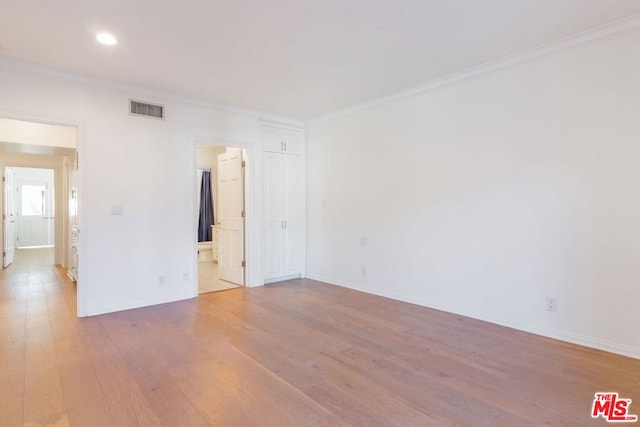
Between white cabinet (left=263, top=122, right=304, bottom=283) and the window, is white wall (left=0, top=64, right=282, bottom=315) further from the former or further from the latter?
the window

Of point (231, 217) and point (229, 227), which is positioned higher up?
point (231, 217)

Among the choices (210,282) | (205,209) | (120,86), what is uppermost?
(120,86)

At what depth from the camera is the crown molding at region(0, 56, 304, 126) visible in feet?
10.8

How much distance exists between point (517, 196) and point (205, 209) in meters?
6.63

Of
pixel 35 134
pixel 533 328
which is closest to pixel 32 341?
pixel 35 134

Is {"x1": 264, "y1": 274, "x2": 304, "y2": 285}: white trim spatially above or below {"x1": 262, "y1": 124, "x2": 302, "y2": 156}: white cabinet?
below

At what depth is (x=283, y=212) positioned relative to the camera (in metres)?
5.48

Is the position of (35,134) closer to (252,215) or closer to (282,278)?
(252,215)

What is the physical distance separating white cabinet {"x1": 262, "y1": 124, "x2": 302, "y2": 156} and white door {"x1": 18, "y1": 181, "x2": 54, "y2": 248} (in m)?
10.2

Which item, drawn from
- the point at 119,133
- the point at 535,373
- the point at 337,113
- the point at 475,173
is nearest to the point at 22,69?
the point at 119,133

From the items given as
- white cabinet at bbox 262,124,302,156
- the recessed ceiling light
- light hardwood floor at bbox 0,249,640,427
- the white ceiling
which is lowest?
light hardwood floor at bbox 0,249,640,427

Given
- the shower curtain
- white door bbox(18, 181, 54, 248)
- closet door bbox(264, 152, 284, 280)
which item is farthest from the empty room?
white door bbox(18, 181, 54, 248)

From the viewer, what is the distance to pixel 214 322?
3.52 meters

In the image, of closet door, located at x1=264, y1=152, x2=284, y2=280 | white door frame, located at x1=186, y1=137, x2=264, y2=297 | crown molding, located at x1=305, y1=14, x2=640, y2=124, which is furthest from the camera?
closet door, located at x1=264, y1=152, x2=284, y2=280
